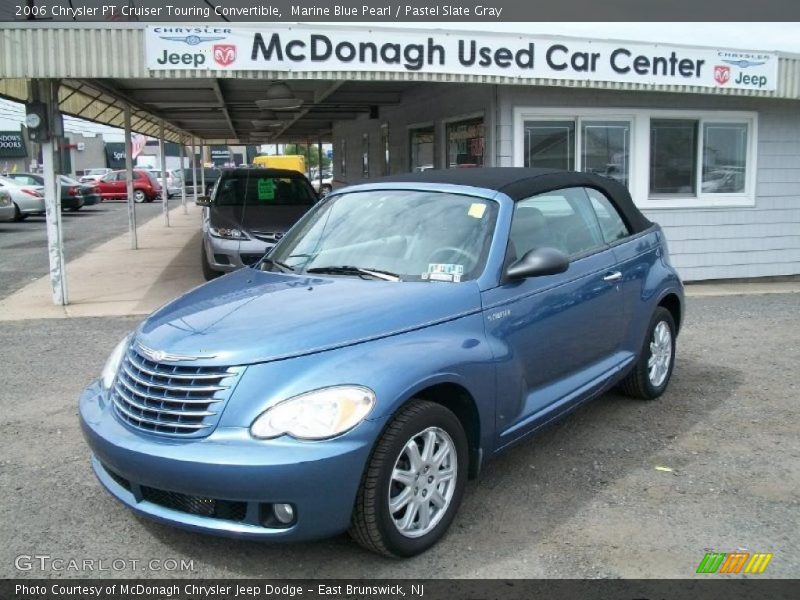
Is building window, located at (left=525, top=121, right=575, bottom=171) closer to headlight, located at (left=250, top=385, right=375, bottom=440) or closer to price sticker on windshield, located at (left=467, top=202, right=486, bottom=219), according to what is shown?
price sticker on windshield, located at (left=467, top=202, right=486, bottom=219)

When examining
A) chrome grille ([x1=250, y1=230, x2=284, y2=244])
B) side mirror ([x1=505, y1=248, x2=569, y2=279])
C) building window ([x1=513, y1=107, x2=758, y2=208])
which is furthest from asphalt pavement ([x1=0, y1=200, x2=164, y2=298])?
side mirror ([x1=505, y1=248, x2=569, y2=279])

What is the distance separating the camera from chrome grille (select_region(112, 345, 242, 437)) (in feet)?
10.1

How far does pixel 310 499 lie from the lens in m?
2.96

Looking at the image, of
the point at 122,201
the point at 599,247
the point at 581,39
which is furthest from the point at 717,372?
Result: the point at 122,201

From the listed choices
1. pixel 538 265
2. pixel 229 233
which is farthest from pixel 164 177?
pixel 538 265

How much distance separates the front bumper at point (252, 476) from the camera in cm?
292

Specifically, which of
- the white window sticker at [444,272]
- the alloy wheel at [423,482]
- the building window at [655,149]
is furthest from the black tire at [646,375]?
the building window at [655,149]

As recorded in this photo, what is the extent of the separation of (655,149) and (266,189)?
5871mm

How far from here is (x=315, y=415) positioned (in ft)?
9.89

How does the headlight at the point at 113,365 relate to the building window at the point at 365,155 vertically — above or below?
below

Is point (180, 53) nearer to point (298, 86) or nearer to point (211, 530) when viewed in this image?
point (298, 86)

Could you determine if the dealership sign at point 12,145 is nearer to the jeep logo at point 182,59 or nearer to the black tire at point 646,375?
the jeep logo at point 182,59

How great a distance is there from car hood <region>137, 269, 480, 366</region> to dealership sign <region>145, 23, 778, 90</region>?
15.6 feet

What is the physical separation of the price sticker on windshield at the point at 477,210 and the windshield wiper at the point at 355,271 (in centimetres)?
57
